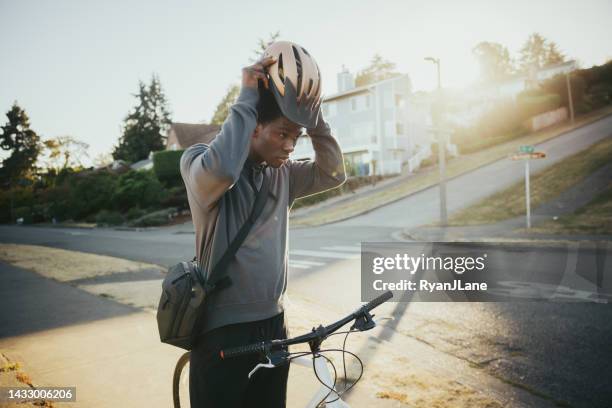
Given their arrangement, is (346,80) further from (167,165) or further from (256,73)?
(256,73)

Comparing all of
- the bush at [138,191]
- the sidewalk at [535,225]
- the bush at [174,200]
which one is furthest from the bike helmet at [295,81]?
the bush at [138,191]

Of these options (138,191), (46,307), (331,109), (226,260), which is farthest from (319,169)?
(331,109)

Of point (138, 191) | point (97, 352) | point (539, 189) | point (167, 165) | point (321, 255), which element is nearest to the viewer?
point (97, 352)

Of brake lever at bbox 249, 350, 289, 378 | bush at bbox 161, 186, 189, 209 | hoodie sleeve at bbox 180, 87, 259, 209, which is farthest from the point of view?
bush at bbox 161, 186, 189, 209

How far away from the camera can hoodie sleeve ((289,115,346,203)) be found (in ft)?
5.90

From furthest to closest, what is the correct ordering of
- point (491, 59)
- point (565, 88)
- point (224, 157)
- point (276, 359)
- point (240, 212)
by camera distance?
point (491, 59) < point (565, 88) < point (240, 212) < point (276, 359) < point (224, 157)

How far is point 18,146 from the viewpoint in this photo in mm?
69188

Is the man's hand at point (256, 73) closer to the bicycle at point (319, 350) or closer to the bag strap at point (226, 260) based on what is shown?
the bag strap at point (226, 260)

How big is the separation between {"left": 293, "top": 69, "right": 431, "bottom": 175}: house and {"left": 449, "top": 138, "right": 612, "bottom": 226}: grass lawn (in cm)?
1582

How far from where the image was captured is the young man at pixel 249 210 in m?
1.34

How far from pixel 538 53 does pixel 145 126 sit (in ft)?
266

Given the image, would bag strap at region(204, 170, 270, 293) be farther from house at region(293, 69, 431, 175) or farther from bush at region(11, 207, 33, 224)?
bush at region(11, 207, 33, 224)

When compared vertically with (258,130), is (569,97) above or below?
above

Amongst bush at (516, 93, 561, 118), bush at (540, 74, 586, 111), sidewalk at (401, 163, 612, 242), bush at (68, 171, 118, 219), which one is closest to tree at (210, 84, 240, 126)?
bush at (68, 171, 118, 219)
